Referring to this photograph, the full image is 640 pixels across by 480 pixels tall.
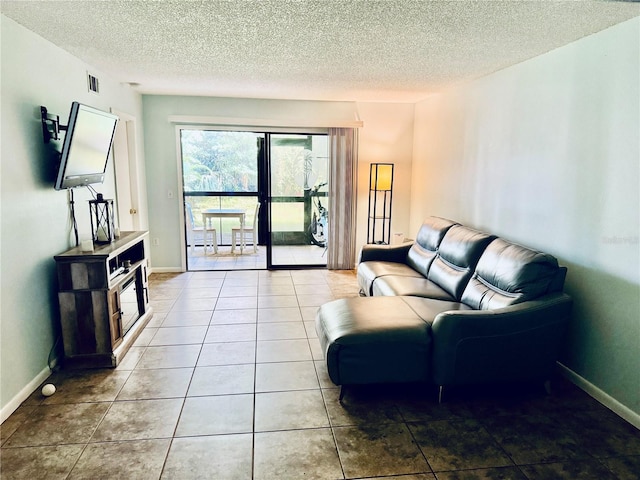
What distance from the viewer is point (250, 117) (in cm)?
555

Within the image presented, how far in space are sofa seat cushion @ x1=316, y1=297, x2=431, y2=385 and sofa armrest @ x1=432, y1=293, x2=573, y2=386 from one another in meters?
0.11

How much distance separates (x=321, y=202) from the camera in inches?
239

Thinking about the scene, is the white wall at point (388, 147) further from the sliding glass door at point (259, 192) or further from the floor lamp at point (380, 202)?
the sliding glass door at point (259, 192)

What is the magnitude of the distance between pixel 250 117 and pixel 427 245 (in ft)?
9.64

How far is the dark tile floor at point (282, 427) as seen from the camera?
2021 millimetres

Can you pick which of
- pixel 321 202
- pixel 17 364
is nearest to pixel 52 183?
pixel 17 364

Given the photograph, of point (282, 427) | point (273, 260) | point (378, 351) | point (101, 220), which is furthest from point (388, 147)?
point (282, 427)

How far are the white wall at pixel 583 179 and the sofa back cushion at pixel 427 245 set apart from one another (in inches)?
16.8

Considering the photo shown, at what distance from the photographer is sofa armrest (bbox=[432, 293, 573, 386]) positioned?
2494 millimetres

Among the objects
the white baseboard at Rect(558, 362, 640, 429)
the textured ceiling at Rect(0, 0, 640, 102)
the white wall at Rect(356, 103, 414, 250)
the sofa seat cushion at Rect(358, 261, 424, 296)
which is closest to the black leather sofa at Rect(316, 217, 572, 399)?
the white baseboard at Rect(558, 362, 640, 429)

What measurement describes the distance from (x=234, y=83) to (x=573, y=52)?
10.3 feet

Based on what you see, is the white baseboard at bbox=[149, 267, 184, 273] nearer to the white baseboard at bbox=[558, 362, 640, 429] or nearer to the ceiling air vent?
the ceiling air vent

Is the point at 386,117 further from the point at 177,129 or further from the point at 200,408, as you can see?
the point at 200,408

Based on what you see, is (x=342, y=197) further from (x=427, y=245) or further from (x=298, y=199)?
(x=427, y=245)
